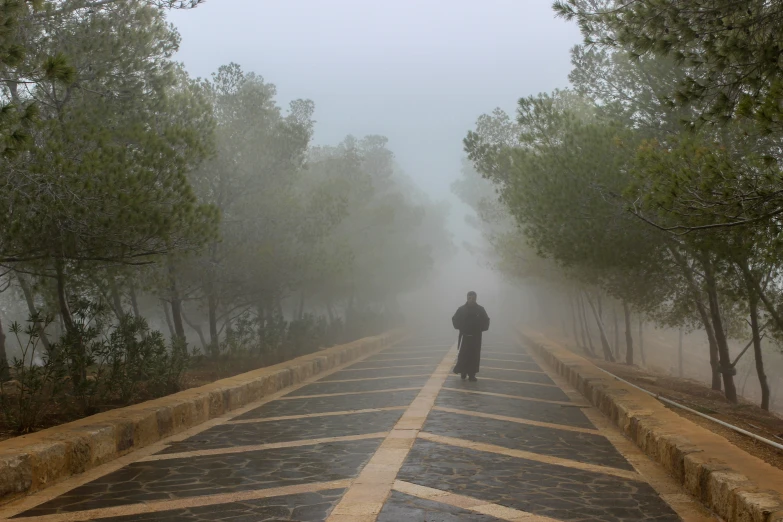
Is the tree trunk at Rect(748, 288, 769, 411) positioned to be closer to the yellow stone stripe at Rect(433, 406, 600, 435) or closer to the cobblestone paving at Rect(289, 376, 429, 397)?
the yellow stone stripe at Rect(433, 406, 600, 435)

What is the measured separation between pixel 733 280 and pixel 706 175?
7.55 metres

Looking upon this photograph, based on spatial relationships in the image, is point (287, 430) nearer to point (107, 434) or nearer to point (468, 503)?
point (107, 434)

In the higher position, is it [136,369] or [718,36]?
[718,36]

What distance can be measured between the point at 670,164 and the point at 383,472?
474 centimetres

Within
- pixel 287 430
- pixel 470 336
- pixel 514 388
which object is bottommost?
pixel 514 388

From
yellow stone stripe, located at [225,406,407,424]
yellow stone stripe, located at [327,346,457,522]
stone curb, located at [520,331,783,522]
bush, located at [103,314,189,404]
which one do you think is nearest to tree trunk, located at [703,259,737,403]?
stone curb, located at [520,331,783,522]

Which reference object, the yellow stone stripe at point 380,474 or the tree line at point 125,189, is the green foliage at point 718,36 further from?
the tree line at point 125,189

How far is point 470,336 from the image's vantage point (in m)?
15.2

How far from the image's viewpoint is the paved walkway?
5090 mm

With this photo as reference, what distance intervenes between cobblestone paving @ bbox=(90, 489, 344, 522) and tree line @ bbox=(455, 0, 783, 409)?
4.32 metres

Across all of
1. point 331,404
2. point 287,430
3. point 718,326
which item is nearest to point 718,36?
point 287,430

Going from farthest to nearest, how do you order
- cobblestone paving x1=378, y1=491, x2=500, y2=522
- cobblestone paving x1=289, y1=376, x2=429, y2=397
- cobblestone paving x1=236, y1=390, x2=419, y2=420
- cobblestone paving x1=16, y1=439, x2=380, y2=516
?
cobblestone paving x1=289, y1=376, x2=429, y2=397
cobblestone paving x1=236, y1=390, x2=419, y2=420
cobblestone paving x1=16, y1=439, x2=380, y2=516
cobblestone paving x1=378, y1=491, x2=500, y2=522

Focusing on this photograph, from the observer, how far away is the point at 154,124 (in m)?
12.9

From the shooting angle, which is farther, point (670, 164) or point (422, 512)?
point (670, 164)
